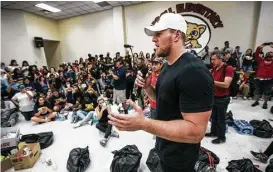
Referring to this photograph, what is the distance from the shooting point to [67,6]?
8.15 m

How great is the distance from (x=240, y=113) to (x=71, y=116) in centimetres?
449

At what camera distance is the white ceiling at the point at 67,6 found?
730 centimetres

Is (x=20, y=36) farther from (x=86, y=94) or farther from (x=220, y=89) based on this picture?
(x=220, y=89)

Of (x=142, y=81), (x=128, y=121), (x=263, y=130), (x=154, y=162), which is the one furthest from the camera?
(x=263, y=130)

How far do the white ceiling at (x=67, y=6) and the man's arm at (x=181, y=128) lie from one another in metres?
8.54

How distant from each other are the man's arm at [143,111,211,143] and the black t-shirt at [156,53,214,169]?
0.04 m

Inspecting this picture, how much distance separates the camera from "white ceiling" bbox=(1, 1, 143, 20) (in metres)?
7.30

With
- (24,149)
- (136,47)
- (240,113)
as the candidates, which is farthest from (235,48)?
(24,149)

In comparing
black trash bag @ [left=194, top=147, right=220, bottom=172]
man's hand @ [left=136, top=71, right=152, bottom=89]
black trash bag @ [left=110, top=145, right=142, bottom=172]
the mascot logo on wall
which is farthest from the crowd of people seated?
man's hand @ [left=136, top=71, right=152, bottom=89]

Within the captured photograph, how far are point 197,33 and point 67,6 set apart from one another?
6.58 meters

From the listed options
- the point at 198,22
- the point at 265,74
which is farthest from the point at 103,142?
the point at 198,22

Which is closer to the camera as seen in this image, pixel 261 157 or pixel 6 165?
pixel 261 157

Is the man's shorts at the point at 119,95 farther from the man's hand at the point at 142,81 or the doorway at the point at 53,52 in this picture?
the doorway at the point at 53,52

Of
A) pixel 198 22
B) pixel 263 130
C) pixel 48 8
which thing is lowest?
pixel 263 130
